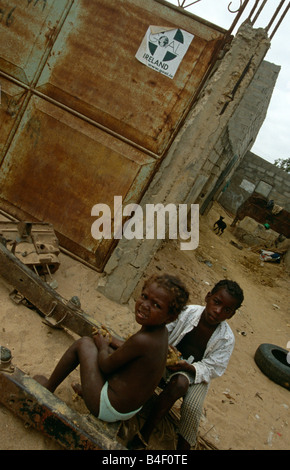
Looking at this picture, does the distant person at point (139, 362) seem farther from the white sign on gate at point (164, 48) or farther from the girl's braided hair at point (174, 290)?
the white sign on gate at point (164, 48)

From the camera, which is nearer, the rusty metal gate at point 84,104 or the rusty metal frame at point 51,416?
the rusty metal frame at point 51,416

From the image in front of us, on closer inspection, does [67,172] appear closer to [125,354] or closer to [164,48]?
[164,48]

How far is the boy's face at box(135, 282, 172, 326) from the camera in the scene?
162cm

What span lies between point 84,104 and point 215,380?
326 cm

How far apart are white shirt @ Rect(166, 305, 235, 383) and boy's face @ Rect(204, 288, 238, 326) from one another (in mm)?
134

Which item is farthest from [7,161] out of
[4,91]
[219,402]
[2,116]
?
[219,402]

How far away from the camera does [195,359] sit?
229 cm

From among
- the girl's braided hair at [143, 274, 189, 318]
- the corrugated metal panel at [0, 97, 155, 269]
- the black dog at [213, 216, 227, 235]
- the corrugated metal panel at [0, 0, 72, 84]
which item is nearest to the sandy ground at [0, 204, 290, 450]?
the corrugated metal panel at [0, 97, 155, 269]

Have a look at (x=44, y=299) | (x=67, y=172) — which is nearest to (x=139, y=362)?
(x=44, y=299)

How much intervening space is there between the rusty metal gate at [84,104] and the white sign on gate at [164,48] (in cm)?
5

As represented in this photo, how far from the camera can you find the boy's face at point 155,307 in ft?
5.33

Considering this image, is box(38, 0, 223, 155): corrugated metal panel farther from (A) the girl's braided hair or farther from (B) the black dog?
(B) the black dog

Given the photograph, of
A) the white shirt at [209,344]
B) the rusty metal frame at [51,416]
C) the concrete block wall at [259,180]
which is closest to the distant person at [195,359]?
the white shirt at [209,344]

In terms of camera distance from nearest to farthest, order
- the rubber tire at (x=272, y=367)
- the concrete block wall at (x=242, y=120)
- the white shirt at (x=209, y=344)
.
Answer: the white shirt at (x=209, y=344), the rubber tire at (x=272, y=367), the concrete block wall at (x=242, y=120)
